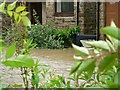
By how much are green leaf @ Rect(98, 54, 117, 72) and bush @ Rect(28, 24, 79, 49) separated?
417 inches

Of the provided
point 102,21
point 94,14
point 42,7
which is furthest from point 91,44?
point 42,7

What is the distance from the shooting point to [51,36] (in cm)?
1159

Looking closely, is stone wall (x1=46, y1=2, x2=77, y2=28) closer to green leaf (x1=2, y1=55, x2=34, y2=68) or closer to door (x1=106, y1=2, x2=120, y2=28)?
door (x1=106, y1=2, x2=120, y2=28)

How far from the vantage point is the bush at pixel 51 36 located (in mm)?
11375

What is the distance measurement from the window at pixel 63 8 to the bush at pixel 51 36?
3.92 feet

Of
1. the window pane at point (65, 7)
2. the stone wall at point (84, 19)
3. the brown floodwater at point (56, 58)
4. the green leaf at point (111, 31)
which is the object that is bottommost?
the brown floodwater at point (56, 58)

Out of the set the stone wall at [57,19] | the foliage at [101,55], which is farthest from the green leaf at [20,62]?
the stone wall at [57,19]

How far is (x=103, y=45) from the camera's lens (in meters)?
0.61

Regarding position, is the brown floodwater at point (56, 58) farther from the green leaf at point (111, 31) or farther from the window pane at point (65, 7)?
the green leaf at point (111, 31)

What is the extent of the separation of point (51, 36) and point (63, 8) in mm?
2201

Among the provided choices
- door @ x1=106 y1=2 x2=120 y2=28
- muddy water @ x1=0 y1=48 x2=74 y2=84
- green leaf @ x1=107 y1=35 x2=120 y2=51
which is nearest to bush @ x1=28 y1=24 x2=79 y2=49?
muddy water @ x1=0 y1=48 x2=74 y2=84

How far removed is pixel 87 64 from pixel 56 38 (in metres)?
11.3

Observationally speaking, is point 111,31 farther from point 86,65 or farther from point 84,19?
point 84,19

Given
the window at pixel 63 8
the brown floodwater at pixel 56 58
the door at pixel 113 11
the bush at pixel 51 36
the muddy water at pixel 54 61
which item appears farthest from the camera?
the window at pixel 63 8
